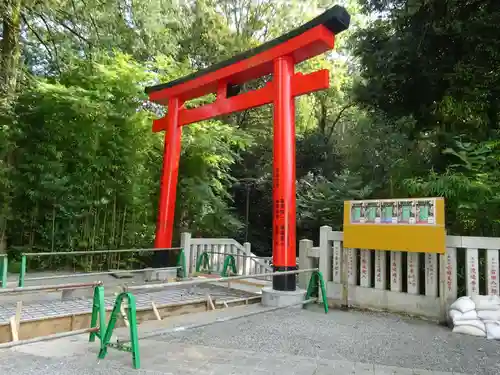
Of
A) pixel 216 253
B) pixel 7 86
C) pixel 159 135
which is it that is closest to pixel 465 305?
pixel 216 253

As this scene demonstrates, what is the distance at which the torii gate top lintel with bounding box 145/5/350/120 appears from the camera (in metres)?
5.96

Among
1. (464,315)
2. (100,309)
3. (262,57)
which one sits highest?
(262,57)

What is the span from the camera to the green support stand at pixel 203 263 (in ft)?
29.3

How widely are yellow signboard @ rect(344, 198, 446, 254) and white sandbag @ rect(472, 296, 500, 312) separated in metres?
0.66

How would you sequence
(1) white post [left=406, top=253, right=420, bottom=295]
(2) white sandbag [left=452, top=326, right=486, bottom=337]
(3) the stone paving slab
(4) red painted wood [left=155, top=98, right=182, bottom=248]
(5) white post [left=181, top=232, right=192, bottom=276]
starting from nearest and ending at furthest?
(3) the stone paving slab < (2) white sandbag [left=452, top=326, right=486, bottom=337] < (1) white post [left=406, top=253, right=420, bottom=295] < (4) red painted wood [left=155, top=98, right=182, bottom=248] < (5) white post [left=181, top=232, right=192, bottom=276]

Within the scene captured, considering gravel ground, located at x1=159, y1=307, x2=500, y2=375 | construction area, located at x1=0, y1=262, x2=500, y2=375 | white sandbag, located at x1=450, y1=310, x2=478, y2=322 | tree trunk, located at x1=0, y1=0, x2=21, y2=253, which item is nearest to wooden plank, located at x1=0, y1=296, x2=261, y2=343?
construction area, located at x1=0, y1=262, x2=500, y2=375

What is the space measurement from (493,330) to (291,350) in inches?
93.2

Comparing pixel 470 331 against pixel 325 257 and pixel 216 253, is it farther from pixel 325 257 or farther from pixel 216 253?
pixel 216 253

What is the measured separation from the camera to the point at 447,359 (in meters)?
3.65

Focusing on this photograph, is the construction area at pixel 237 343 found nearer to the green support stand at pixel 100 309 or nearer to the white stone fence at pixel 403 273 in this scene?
the green support stand at pixel 100 309

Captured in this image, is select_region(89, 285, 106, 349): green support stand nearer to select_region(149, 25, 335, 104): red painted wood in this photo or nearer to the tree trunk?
select_region(149, 25, 335, 104): red painted wood

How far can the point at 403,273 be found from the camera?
A: 576 centimetres

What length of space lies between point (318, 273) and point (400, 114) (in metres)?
4.42

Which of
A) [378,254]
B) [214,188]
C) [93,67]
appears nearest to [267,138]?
[214,188]
